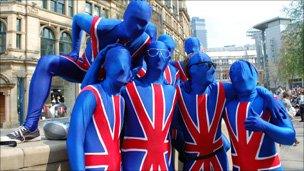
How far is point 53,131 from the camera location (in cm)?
291

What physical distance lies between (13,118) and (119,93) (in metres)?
Answer: 24.9

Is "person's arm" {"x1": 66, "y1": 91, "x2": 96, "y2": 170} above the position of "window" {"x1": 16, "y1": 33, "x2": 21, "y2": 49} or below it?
below

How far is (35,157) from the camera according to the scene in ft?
7.88

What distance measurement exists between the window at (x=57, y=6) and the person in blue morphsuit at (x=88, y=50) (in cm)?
2818

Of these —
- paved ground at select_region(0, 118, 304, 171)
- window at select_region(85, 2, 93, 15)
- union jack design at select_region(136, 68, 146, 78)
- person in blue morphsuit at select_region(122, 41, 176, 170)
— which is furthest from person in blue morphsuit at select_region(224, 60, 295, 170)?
window at select_region(85, 2, 93, 15)

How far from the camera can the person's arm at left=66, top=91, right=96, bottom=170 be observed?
2232mm

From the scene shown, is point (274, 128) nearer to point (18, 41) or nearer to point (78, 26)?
point (78, 26)

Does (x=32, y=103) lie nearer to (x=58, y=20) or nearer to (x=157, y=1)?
(x=58, y=20)

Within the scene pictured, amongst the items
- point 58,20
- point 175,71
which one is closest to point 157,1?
point 58,20

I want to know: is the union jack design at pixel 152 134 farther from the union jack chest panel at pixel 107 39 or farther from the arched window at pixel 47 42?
the arched window at pixel 47 42

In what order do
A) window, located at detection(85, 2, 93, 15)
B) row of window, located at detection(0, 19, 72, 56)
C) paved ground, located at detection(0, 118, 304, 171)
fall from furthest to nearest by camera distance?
window, located at detection(85, 2, 93, 15) < row of window, located at detection(0, 19, 72, 56) < paved ground, located at detection(0, 118, 304, 171)

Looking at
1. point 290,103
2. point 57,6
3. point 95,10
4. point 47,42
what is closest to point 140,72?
point 290,103

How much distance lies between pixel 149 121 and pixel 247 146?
2.39ft

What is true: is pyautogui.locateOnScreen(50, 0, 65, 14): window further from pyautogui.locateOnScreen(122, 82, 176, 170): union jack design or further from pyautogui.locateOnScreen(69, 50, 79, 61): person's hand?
pyautogui.locateOnScreen(122, 82, 176, 170): union jack design
